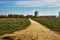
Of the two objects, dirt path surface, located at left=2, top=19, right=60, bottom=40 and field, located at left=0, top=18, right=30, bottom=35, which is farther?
field, located at left=0, top=18, right=30, bottom=35

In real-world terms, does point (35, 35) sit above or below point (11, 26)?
above

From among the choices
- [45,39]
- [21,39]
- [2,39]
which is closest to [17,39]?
[21,39]

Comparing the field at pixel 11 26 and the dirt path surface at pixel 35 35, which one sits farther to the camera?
the field at pixel 11 26

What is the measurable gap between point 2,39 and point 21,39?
165cm

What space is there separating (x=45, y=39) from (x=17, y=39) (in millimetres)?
2429

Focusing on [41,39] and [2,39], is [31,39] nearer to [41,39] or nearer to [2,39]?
[41,39]

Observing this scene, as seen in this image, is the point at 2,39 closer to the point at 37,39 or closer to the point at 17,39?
the point at 17,39

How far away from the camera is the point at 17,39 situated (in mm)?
15914

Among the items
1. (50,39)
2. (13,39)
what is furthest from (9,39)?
(50,39)

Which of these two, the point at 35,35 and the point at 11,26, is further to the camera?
the point at 11,26

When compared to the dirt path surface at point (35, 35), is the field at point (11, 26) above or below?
below

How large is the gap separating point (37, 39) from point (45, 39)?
2.28ft

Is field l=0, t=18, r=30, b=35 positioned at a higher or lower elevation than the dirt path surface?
lower

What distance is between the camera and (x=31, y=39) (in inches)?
630
